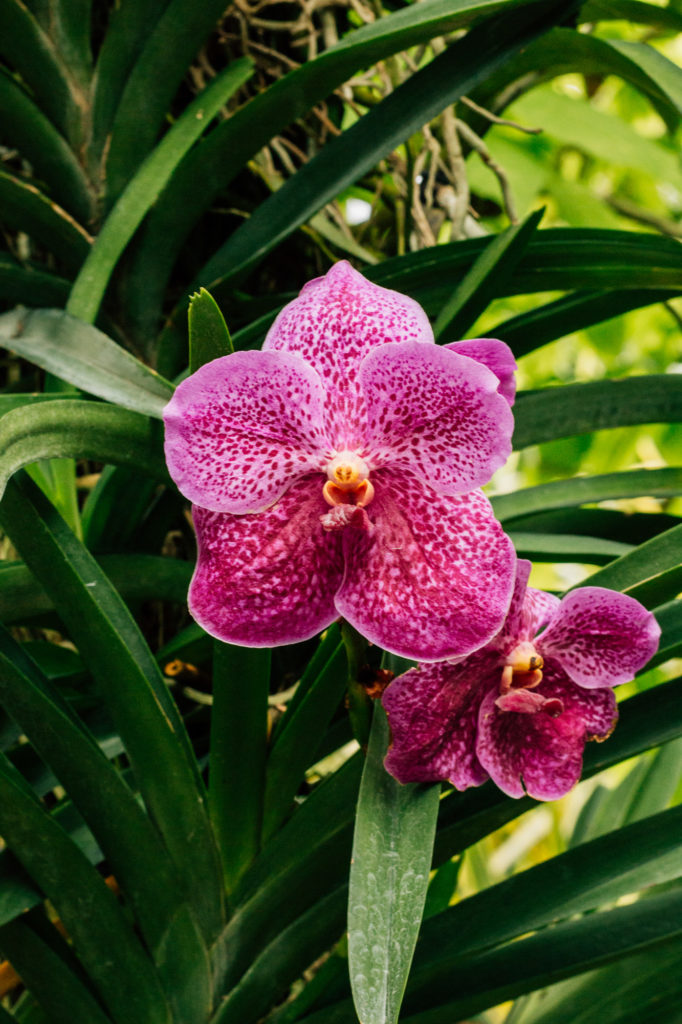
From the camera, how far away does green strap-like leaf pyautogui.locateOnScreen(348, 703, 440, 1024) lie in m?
0.34

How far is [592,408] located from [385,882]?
17.6 inches

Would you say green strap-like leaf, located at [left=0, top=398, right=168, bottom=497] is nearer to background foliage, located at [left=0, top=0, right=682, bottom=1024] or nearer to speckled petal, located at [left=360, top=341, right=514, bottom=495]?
background foliage, located at [left=0, top=0, right=682, bottom=1024]

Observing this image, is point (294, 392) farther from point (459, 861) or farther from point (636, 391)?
point (459, 861)

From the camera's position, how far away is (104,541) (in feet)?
2.28

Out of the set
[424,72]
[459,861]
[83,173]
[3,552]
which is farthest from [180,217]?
[459,861]

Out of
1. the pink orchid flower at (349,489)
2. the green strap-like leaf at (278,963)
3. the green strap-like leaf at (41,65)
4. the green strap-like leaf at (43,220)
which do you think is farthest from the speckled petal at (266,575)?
the green strap-like leaf at (41,65)

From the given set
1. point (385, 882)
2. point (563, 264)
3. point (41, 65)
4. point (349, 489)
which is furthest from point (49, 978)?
point (41, 65)

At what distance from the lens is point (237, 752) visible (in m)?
0.52

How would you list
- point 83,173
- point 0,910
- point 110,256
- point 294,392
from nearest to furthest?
point 294,392
point 0,910
point 110,256
point 83,173

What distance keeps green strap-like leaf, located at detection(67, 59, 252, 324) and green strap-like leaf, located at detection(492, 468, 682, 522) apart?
379mm

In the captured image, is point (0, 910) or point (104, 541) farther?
point (104, 541)

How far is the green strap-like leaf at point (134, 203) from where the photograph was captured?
0.65 meters

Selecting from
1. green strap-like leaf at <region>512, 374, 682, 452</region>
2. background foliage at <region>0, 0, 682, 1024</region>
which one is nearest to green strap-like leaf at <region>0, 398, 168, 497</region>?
background foliage at <region>0, 0, 682, 1024</region>

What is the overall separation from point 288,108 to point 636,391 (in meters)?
0.38
